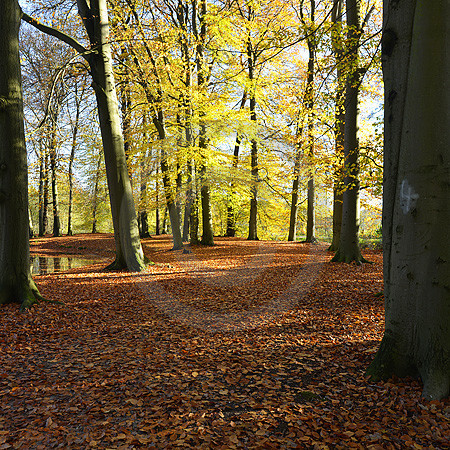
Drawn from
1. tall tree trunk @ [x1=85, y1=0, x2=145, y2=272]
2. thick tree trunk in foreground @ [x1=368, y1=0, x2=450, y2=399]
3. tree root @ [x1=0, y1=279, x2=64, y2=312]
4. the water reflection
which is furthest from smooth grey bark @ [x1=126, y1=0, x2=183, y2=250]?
thick tree trunk in foreground @ [x1=368, y1=0, x2=450, y2=399]

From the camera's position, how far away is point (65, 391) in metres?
3.23

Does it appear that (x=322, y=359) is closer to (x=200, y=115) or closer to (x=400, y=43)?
(x=400, y=43)

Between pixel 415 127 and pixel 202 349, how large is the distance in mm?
3539

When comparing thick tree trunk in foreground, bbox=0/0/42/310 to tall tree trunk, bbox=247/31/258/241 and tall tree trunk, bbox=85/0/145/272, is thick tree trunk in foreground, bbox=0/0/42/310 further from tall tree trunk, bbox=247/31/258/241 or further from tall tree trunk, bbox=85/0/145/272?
tall tree trunk, bbox=247/31/258/241

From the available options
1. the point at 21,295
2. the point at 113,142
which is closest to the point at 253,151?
the point at 113,142

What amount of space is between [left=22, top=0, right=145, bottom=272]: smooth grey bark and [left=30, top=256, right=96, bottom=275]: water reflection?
342cm

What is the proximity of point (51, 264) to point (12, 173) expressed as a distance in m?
8.61

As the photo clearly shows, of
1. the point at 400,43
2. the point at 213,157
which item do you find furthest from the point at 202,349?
the point at 213,157

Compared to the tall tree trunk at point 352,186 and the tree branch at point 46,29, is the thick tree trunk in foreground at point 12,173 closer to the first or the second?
the tree branch at point 46,29

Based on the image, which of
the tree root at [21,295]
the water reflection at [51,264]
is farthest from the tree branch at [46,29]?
the water reflection at [51,264]

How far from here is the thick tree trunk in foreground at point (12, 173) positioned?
228 inches

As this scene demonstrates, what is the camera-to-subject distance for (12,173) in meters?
5.87

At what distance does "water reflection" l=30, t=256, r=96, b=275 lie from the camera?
1162cm

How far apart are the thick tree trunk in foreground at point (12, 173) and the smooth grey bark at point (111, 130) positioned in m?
2.96
